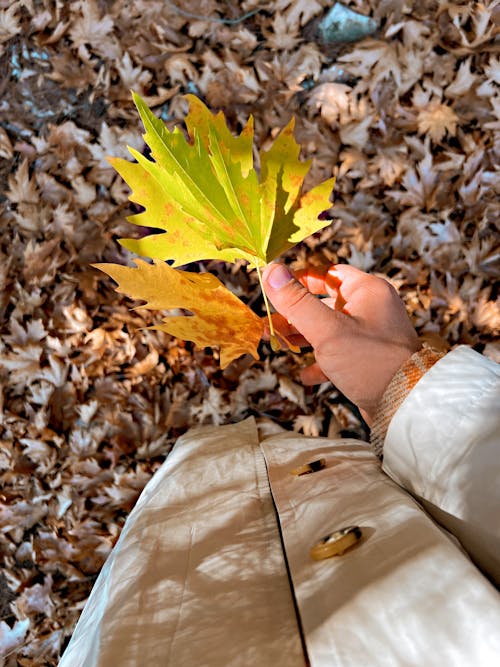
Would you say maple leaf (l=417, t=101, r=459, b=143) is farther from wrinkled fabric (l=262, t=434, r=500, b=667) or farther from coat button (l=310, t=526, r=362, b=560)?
coat button (l=310, t=526, r=362, b=560)

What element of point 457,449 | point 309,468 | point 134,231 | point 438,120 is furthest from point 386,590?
point 438,120

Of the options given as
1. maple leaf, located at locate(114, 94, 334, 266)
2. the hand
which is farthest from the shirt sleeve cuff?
maple leaf, located at locate(114, 94, 334, 266)

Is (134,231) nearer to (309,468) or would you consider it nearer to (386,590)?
(309,468)

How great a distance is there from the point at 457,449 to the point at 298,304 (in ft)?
1.52

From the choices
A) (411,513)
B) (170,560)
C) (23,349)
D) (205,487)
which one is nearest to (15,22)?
(23,349)

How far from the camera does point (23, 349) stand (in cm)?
182

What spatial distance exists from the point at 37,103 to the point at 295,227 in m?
1.32

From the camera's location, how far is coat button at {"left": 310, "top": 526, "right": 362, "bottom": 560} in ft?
2.45

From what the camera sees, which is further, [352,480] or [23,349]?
[23,349]

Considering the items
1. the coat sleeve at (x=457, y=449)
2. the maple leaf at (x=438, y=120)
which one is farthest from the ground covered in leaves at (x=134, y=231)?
the coat sleeve at (x=457, y=449)

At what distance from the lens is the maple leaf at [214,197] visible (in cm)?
96

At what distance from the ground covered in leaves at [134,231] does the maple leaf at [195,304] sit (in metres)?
0.60

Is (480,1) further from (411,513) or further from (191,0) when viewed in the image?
(411,513)

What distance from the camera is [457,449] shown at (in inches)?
32.6
